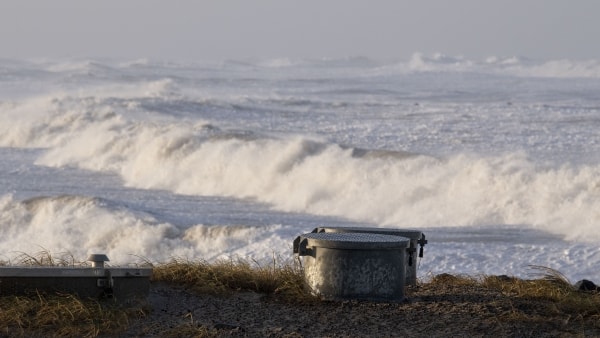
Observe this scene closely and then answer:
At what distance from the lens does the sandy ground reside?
22.1 feet

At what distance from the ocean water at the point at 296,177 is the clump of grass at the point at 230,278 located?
399 centimetres

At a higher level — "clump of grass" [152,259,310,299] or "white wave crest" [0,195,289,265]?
"clump of grass" [152,259,310,299]

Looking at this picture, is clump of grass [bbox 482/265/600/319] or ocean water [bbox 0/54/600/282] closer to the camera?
clump of grass [bbox 482/265/600/319]

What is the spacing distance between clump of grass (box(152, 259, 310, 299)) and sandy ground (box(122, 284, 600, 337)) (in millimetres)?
126

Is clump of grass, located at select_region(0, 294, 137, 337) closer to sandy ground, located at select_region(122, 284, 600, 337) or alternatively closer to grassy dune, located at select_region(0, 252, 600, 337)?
grassy dune, located at select_region(0, 252, 600, 337)

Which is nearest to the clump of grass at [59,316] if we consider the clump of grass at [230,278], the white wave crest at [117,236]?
the clump of grass at [230,278]

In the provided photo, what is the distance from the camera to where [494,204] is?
18.9 meters

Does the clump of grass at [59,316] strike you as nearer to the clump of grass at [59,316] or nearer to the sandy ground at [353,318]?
the clump of grass at [59,316]

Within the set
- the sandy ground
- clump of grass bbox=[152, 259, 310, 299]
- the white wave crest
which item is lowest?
the white wave crest

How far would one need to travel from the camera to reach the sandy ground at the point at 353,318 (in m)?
6.73

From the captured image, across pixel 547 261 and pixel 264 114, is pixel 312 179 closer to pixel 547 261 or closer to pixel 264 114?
pixel 547 261

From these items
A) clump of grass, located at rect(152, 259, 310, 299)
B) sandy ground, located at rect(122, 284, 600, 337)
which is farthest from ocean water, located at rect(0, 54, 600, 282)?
sandy ground, located at rect(122, 284, 600, 337)

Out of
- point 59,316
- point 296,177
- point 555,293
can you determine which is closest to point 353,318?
point 555,293

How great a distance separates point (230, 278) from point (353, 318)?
51.1 inches
